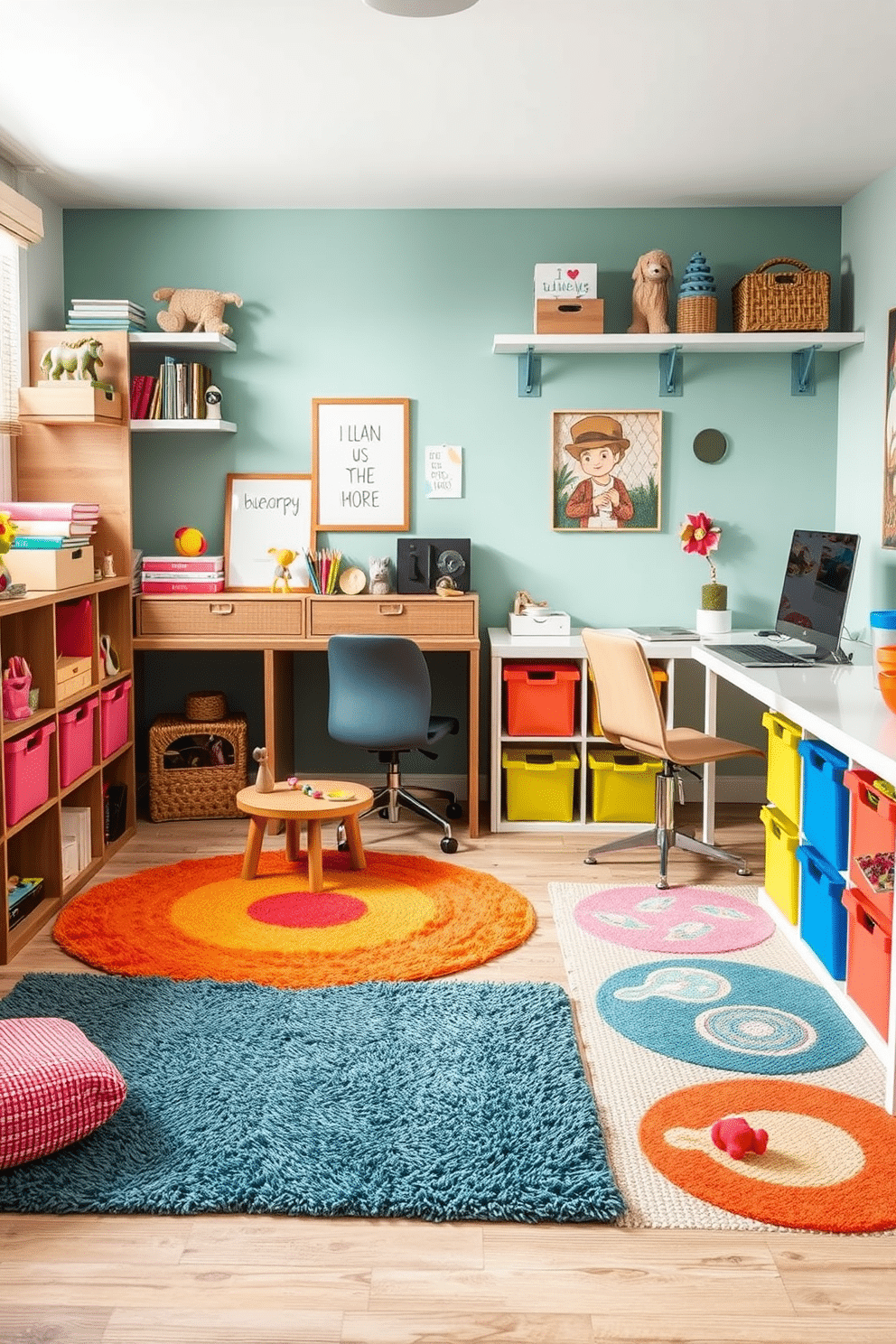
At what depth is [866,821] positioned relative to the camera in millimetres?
2859

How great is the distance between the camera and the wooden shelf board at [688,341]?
4793 millimetres

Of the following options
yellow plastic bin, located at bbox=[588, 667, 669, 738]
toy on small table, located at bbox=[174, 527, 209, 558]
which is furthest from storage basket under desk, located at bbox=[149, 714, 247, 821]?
yellow plastic bin, located at bbox=[588, 667, 669, 738]

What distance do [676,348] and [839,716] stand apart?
2439 millimetres

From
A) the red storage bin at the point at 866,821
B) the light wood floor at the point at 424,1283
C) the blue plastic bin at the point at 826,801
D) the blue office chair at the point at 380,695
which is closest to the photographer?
the light wood floor at the point at 424,1283

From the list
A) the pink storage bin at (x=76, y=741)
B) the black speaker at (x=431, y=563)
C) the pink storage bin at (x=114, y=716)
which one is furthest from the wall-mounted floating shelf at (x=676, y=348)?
the pink storage bin at (x=76, y=741)

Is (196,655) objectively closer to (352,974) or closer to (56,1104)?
(352,974)

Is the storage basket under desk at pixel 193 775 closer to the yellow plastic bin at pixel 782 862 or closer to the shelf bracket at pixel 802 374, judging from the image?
the yellow plastic bin at pixel 782 862

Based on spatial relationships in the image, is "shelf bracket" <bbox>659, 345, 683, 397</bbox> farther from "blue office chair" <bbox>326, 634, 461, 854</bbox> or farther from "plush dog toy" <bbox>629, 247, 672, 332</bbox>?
"blue office chair" <bbox>326, 634, 461, 854</bbox>

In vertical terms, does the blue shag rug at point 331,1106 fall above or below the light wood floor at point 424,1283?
above

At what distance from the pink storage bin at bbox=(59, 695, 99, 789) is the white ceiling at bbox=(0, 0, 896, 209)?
1.90 metres

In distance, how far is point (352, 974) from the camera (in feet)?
11.0

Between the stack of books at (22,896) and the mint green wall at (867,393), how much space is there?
10.1 ft

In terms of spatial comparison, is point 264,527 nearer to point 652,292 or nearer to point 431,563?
point 431,563

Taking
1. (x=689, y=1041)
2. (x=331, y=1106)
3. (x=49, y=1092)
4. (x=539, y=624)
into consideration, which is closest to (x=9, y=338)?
(x=539, y=624)
